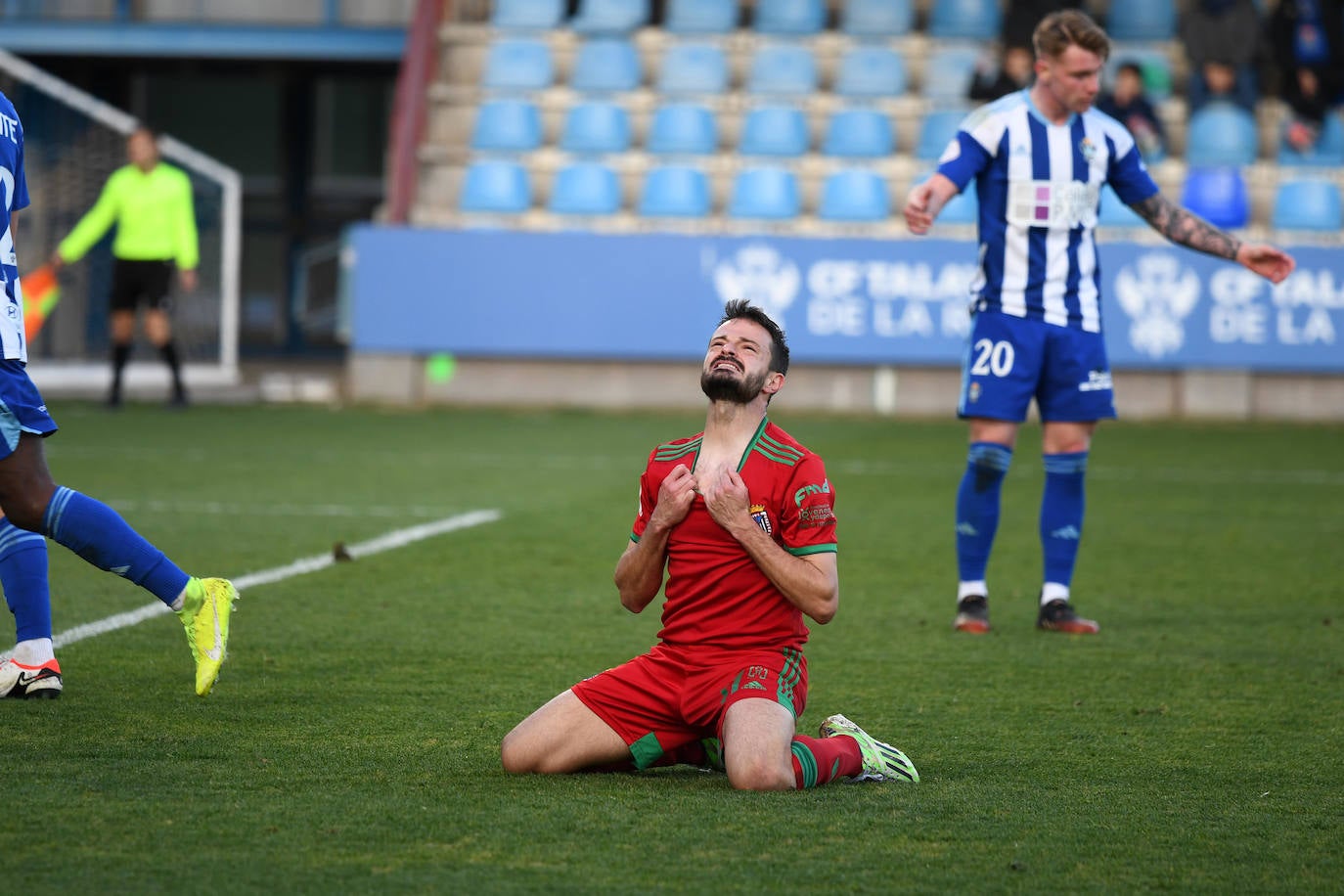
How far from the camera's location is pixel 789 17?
17281mm

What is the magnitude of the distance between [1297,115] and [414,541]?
1099 cm

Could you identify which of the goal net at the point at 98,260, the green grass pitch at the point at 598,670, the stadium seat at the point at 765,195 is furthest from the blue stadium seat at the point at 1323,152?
the goal net at the point at 98,260

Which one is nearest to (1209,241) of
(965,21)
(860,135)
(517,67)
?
(860,135)

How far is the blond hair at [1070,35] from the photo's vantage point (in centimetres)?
566

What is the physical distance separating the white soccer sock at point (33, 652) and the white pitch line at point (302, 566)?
0.10 m

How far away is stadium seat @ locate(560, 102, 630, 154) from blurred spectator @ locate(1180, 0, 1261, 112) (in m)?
4.92

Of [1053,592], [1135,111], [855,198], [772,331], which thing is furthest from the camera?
[855,198]

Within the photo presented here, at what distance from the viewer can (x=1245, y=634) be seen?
5.66 metres

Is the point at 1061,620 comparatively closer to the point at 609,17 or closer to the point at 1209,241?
the point at 1209,241

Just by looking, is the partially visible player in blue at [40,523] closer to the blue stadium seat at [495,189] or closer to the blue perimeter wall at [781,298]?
the blue perimeter wall at [781,298]

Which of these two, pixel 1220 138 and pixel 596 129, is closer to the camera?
pixel 1220 138

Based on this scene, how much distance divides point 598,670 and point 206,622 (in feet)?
3.59

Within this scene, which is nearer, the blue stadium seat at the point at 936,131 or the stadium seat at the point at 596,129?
the blue stadium seat at the point at 936,131

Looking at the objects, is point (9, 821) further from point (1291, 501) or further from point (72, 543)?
point (1291, 501)
